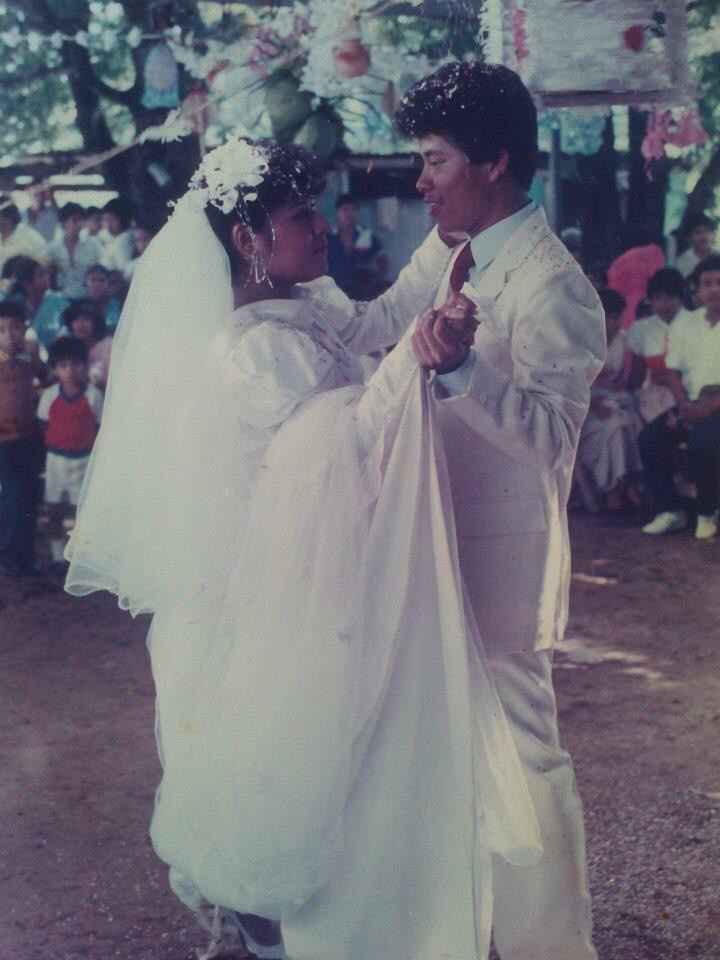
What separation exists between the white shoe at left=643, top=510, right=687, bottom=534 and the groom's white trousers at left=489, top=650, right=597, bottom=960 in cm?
556

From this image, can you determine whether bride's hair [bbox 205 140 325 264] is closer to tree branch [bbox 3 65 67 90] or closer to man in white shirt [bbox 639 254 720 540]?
man in white shirt [bbox 639 254 720 540]

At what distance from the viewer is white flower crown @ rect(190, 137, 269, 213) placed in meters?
3.20

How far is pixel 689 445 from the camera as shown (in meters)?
8.41

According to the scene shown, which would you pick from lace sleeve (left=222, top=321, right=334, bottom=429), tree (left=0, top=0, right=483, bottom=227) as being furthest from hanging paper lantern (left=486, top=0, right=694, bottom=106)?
tree (left=0, top=0, right=483, bottom=227)

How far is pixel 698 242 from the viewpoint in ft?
35.7

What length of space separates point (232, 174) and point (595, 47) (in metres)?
1.94

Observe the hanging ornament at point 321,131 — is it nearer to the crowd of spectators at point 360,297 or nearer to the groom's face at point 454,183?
the crowd of spectators at point 360,297

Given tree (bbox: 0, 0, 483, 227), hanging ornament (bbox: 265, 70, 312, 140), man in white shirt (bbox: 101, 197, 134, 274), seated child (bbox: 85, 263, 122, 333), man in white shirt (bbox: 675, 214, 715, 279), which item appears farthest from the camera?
man in white shirt (bbox: 101, 197, 134, 274)

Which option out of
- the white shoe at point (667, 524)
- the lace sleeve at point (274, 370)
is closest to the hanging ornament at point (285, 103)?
the white shoe at point (667, 524)

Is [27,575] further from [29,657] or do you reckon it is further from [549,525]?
[549,525]

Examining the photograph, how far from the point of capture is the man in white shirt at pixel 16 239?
11.1 metres

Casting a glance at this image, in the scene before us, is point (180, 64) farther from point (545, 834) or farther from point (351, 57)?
point (545, 834)

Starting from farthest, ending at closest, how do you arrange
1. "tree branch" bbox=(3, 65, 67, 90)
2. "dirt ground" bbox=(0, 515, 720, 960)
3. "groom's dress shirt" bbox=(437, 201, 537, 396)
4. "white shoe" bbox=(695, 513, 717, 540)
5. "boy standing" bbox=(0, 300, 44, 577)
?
1. "tree branch" bbox=(3, 65, 67, 90)
2. "white shoe" bbox=(695, 513, 717, 540)
3. "boy standing" bbox=(0, 300, 44, 577)
4. "dirt ground" bbox=(0, 515, 720, 960)
5. "groom's dress shirt" bbox=(437, 201, 537, 396)

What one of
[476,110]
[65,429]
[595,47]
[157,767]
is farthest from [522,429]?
[65,429]
